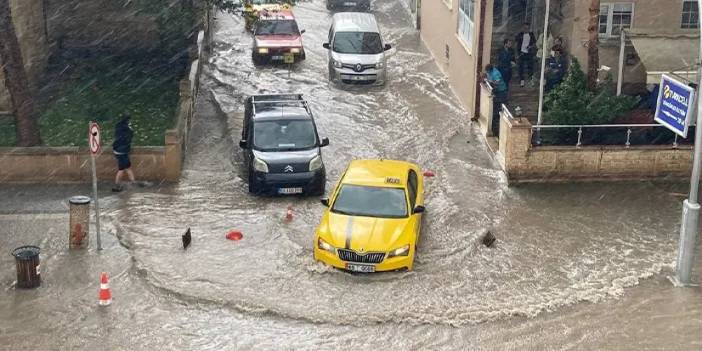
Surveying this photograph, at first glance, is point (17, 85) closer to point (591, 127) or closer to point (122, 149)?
point (122, 149)

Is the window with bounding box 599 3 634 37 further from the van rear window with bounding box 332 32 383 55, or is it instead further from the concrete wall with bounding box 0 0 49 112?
the concrete wall with bounding box 0 0 49 112

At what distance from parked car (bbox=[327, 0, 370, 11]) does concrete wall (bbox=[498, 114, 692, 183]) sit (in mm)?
22089

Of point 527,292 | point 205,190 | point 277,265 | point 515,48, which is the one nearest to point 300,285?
point 277,265

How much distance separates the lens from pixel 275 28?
3225 centimetres

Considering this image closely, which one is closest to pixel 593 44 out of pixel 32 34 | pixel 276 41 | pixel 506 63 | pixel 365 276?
pixel 506 63

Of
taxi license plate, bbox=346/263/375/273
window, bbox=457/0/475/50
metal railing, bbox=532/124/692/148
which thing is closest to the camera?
taxi license plate, bbox=346/263/375/273

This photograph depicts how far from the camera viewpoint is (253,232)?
705 inches

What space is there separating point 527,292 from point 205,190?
7892mm

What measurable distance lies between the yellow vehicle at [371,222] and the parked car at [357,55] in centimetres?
1141

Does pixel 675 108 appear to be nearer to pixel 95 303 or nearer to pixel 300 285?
pixel 300 285

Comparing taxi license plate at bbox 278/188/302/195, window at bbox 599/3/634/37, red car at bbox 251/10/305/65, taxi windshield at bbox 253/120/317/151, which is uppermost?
window at bbox 599/3/634/37

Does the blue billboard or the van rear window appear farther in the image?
the van rear window

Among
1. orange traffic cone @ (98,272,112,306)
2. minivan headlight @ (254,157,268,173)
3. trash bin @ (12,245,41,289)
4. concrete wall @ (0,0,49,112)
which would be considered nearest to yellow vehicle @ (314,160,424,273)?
minivan headlight @ (254,157,268,173)

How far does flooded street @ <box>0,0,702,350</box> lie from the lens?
555 inches
